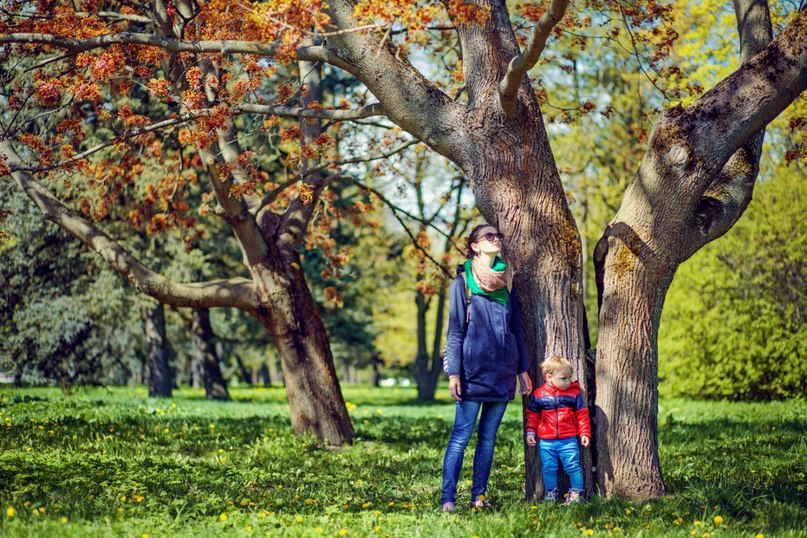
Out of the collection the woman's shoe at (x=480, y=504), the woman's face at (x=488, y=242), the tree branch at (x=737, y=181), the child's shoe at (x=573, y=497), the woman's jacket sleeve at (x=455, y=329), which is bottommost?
the woman's shoe at (x=480, y=504)

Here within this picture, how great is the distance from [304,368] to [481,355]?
4.42m

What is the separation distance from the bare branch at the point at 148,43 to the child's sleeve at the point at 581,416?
3.65 meters

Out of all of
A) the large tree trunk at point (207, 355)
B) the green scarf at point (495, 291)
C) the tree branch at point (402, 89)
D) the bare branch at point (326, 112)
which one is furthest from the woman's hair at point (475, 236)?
the large tree trunk at point (207, 355)

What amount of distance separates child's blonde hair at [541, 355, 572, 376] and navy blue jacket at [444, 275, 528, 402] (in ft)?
0.74

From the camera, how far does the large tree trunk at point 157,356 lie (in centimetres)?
2130

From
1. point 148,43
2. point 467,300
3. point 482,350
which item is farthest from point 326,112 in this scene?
point 482,350

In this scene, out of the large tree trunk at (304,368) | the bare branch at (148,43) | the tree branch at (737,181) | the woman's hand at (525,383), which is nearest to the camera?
the woman's hand at (525,383)

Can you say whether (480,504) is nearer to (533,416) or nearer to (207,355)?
(533,416)

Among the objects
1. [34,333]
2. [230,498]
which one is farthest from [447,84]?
[34,333]

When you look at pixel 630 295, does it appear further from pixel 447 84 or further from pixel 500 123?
pixel 447 84

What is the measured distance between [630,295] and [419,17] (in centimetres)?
262

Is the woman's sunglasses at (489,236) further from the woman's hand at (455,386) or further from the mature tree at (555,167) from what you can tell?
the woman's hand at (455,386)

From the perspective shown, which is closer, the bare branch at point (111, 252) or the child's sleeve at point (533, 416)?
the child's sleeve at point (533, 416)

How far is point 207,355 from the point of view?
23.2 meters
